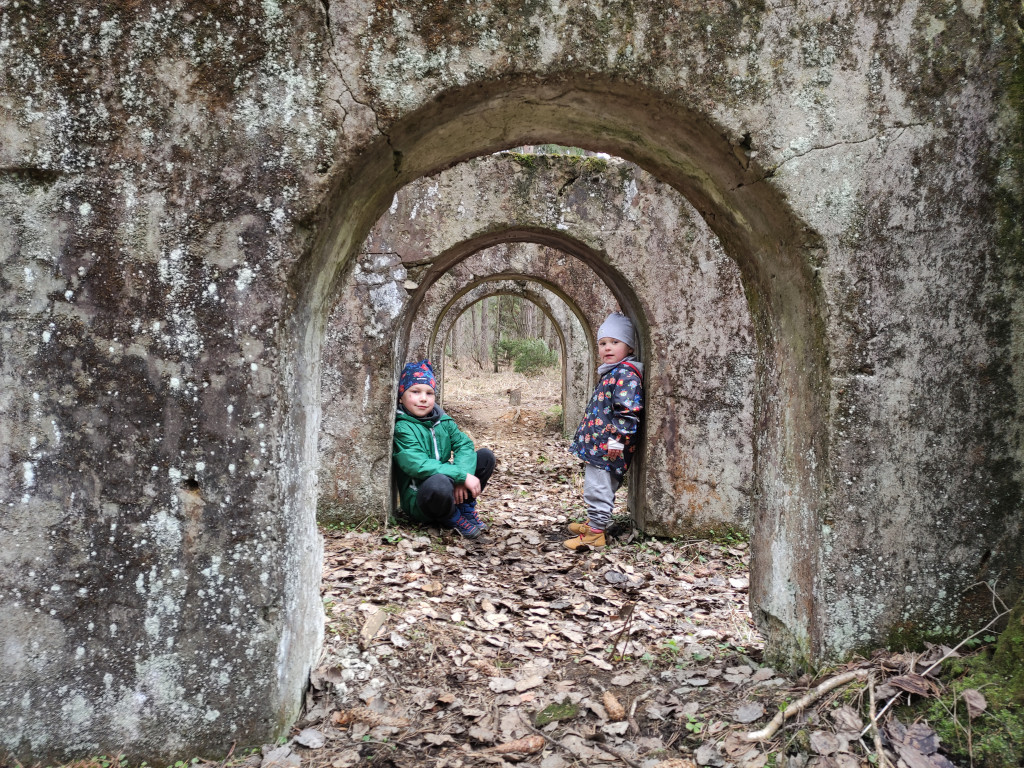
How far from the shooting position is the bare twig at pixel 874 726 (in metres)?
2.06

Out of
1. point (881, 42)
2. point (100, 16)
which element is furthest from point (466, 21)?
point (881, 42)

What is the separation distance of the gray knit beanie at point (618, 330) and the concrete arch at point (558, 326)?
19.1 feet

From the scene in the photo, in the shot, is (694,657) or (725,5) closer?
(725,5)

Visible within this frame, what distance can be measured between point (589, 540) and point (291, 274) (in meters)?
3.65

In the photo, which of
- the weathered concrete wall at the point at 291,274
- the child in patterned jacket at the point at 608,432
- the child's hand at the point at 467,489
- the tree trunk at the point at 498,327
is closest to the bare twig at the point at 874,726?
the weathered concrete wall at the point at 291,274

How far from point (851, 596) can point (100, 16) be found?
3.27 m

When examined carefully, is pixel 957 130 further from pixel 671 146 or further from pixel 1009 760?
pixel 1009 760

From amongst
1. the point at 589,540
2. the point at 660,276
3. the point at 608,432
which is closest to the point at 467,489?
the point at 589,540

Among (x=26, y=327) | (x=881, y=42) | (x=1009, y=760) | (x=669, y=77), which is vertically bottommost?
(x=1009, y=760)

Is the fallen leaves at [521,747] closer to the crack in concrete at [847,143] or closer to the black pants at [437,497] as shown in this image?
the crack in concrete at [847,143]

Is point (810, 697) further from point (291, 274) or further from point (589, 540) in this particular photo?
point (589, 540)

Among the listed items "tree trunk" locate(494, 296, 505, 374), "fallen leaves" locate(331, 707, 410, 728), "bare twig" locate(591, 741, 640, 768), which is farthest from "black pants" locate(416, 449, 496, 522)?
"tree trunk" locate(494, 296, 505, 374)

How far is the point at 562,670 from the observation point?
313cm

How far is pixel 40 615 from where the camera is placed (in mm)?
2207
